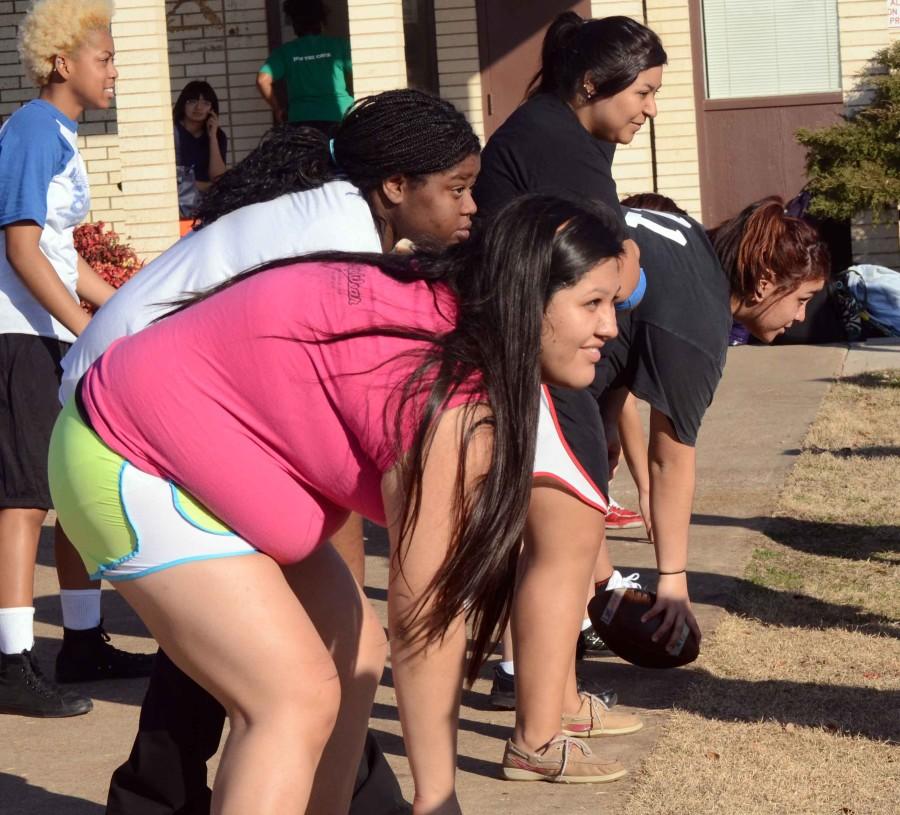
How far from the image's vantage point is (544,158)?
435cm

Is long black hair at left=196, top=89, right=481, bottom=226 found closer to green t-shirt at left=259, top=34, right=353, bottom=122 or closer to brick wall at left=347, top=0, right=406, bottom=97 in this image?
green t-shirt at left=259, top=34, right=353, bottom=122

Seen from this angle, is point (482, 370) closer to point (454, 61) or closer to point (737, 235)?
point (737, 235)

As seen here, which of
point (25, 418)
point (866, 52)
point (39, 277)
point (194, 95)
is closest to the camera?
point (39, 277)

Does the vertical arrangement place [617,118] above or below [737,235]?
above

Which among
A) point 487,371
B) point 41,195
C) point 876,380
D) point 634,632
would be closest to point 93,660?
point 41,195

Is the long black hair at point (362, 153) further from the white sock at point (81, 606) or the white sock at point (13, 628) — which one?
the white sock at point (81, 606)

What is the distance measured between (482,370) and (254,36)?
38.0 feet

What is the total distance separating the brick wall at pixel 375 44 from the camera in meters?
11.5

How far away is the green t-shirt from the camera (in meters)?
10.5

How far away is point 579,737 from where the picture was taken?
4.29 metres

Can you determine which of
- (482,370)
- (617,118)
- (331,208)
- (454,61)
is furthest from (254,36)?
(482,370)

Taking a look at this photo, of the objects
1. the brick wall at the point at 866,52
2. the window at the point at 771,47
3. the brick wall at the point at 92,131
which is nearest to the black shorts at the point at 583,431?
the brick wall at the point at 92,131

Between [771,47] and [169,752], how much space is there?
10923mm

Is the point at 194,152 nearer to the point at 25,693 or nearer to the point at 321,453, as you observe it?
the point at 25,693
